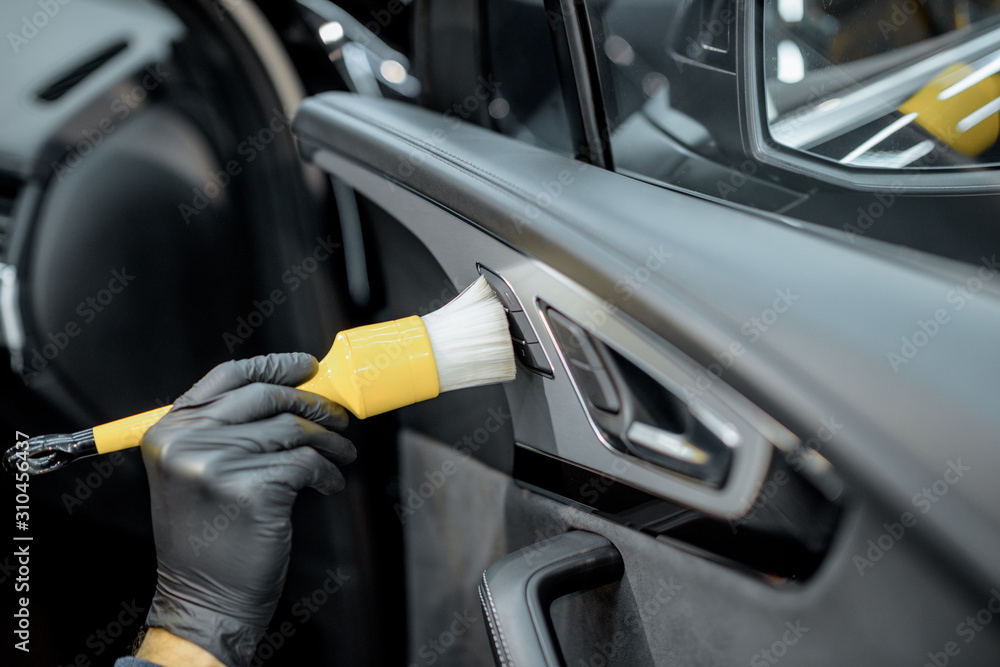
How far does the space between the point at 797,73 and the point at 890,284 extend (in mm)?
343

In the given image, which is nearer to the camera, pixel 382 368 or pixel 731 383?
pixel 731 383

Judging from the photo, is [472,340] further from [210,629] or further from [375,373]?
[210,629]

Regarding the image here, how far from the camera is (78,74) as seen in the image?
1.22 metres

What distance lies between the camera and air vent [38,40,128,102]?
1.19 m

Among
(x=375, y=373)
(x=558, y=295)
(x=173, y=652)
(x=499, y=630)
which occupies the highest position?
(x=558, y=295)

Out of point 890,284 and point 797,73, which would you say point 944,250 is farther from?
point 797,73

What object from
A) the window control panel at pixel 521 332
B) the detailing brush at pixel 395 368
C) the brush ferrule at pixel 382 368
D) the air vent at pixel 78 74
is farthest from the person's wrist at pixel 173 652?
the air vent at pixel 78 74

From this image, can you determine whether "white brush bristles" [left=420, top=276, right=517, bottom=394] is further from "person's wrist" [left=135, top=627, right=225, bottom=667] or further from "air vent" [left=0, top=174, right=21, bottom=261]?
"air vent" [left=0, top=174, right=21, bottom=261]

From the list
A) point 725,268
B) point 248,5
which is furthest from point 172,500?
point 248,5

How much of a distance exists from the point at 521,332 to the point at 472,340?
0.21 ft

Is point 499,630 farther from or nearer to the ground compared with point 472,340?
nearer to the ground

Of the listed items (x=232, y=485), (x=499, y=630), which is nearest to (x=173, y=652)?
(x=232, y=485)

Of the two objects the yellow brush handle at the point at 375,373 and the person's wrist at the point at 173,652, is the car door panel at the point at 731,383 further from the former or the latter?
the person's wrist at the point at 173,652

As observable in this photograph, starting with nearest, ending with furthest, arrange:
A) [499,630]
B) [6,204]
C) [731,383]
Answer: [731,383]
[499,630]
[6,204]
